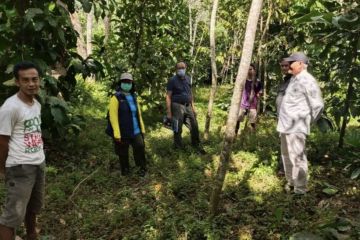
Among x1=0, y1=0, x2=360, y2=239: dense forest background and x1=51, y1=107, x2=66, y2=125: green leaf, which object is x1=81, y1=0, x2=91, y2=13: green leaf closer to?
x1=0, y1=0, x2=360, y2=239: dense forest background

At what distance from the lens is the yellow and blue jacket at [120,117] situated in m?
7.14

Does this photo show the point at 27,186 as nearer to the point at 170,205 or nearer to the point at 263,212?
the point at 170,205

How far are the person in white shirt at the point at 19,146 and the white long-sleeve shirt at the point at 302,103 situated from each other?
331 centimetres

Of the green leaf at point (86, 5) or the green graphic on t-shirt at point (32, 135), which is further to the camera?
the green leaf at point (86, 5)

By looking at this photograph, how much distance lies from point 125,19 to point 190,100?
357cm

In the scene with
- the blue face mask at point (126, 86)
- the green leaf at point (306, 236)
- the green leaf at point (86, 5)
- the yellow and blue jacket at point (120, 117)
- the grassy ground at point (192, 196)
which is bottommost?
the grassy ground at point (192, 196)

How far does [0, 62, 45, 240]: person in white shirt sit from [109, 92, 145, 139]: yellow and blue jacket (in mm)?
2896

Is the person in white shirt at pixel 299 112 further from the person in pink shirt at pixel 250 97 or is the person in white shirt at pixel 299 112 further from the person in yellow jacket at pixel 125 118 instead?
the person in pink shirt at pixel 250 97

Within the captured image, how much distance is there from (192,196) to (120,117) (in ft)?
6.23

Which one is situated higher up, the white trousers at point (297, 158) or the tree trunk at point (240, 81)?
the tree trunk at point (240, 81)

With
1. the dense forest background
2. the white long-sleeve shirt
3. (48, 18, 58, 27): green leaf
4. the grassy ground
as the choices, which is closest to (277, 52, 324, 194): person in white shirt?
the white long-sleeve shirt

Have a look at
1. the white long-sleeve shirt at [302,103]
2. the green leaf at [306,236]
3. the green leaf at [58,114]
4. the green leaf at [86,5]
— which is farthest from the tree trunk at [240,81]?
the green leaf at [58,114]

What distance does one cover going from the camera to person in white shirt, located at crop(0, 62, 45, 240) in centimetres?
397

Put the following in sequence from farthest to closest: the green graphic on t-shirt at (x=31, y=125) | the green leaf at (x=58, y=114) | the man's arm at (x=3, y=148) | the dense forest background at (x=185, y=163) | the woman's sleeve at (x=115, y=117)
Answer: the woman's sleeve at (x=115, y=117) < the green leaf at (x=58, y=114) < the dense forest background at (x=185, y=163) < the green graphic on t-shirt at (x=31, y=125) < the man's arm at (x=3, y=148)
